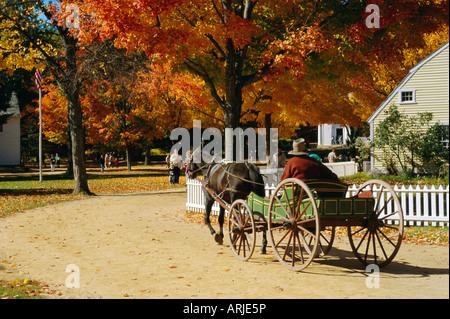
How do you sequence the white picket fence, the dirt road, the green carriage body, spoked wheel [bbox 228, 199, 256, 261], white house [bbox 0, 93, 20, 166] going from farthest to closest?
white house [bbox 0, 93, 20, 166]
the white picket fence
spoked wheel [bbox 228, 199, 256, 261]
the green carriage body
the dirt road

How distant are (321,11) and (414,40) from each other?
3.34 m

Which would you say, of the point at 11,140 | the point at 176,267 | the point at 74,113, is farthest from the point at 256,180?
the point at 11,140

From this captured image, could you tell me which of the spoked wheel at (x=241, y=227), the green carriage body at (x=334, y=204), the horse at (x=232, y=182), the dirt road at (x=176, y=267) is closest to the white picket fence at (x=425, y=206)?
the dirt road at (x=176, y=267)

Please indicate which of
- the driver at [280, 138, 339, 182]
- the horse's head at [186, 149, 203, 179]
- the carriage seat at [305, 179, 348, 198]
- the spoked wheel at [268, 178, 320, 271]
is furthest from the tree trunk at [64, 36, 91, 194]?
the carriage seat at [305, 179, 348, 198]

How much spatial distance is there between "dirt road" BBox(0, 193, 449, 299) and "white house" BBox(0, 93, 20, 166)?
1736 inches

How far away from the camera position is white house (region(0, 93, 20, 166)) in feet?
179

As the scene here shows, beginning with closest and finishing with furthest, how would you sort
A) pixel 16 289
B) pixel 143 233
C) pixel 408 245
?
pixel 16 289, pixel 408 245, pixel 143 233

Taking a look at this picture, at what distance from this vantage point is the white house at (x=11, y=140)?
5466 centimetres

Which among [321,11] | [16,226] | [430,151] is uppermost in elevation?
[321,11]

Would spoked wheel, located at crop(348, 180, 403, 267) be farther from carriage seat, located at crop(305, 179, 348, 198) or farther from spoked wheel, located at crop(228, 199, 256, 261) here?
spoked wheel, located at crop(228, 199, 256, 261)

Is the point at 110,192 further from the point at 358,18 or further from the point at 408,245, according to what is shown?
the point at 408,245

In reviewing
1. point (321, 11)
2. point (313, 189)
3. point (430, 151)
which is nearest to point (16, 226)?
point (313, 189)

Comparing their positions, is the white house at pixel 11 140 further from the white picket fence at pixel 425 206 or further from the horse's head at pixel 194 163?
the white picket fence at pixel 425 206

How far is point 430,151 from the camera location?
57.6 feet
